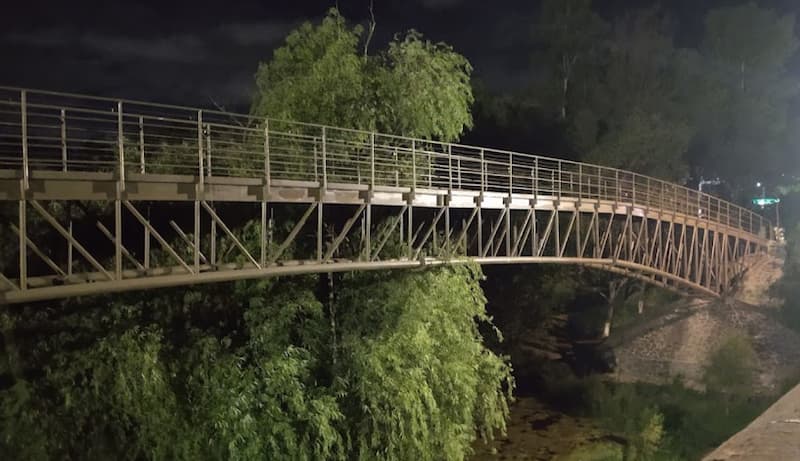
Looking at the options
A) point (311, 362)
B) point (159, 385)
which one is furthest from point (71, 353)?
point (311, 362)

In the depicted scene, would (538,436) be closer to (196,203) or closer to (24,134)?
(196,203)

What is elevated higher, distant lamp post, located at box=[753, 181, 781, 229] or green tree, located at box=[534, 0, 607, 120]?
green tree, located at box=[534, 0, 607, 120]

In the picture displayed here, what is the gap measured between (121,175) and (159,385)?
264 centimetres

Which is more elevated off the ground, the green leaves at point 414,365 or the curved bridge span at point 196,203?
the curved bridge span at point 196,203

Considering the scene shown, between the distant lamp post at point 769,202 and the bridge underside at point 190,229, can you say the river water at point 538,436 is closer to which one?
the bridge underside at point 190,229

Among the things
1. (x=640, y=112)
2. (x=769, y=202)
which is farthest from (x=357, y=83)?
(x=769, y=202)

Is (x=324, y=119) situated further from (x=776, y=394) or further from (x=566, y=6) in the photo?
(x=566, y=6)

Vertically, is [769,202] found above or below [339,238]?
above

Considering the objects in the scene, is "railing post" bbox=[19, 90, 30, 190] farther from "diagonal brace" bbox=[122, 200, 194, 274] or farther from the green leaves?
the green leaves

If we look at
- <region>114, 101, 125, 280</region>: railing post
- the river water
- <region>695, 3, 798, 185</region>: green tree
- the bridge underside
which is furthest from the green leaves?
<region>695, 3, 798, 185</region>: green tree

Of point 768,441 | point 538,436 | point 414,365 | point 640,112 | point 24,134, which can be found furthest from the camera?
point 640,112

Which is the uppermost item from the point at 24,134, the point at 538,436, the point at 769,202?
the point at 769,202

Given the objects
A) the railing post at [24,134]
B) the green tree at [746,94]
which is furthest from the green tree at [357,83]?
the green tree at [746,94]

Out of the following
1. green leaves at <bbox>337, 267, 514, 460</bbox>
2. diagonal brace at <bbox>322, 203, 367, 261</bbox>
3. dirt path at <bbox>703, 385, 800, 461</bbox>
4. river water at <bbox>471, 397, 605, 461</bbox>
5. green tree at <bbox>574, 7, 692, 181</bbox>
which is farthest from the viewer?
green tree at <bbox>574, 7, 692, 181</bbox>
